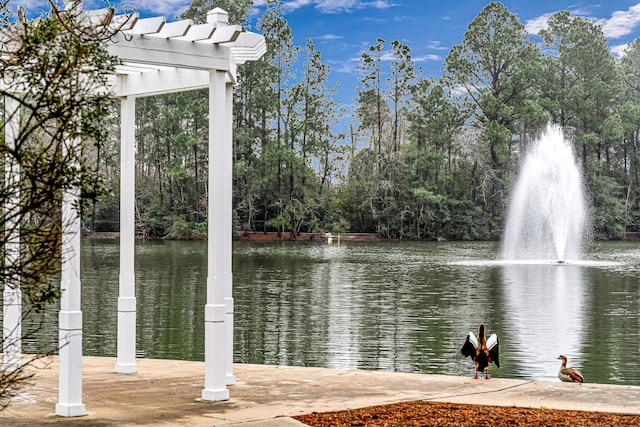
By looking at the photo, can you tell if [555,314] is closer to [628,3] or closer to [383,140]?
[383,140]

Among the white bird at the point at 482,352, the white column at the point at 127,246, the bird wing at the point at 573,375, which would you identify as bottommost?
the bird wing at the point at 573,375

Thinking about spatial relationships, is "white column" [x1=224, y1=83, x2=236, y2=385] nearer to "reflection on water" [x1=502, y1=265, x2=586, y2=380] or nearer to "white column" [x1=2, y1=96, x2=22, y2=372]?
"white column" [x1=2, y1=96, x2=22, y2=372]

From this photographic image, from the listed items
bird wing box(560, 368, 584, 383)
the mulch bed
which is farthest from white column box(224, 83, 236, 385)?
bird wing box(560, 368, 584, 383)

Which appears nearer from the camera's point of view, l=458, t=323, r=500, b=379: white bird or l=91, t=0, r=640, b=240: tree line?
l=458, t=323, r=500, b=379: white bird

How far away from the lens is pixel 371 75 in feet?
218

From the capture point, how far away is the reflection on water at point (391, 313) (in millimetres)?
13961

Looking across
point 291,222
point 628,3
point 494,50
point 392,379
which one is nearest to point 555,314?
point 392,379

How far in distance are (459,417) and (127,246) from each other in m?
4.00

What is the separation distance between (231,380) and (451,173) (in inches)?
2183

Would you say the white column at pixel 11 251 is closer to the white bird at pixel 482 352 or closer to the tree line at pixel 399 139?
the white bird at pixel 482 352

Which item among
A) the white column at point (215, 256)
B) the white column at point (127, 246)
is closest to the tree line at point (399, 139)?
A: the white column at point (127, 246)

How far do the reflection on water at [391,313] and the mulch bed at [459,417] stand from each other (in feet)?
15.8

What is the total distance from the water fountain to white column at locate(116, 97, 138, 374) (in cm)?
3586

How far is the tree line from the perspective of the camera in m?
61.4
